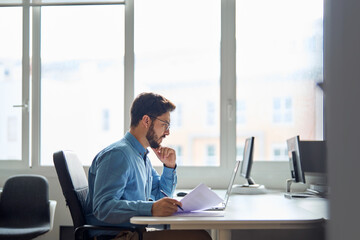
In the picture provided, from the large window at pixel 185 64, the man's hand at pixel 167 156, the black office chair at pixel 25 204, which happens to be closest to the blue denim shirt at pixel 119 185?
the man's hand at pixel 167 156

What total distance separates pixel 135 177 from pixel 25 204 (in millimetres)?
1833

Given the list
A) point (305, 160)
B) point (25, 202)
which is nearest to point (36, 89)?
point (25, 202)

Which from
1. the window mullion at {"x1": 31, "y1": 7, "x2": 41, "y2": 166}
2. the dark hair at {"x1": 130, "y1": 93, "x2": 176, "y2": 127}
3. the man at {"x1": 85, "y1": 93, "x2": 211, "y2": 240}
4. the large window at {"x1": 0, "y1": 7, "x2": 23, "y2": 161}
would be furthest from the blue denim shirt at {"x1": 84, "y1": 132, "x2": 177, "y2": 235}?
the large window at {"x1": 0, "y1": 7, "x2": 23, "y2": 161}

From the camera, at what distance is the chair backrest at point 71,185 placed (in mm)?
2094

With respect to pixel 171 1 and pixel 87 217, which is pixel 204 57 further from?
pixel 87 217

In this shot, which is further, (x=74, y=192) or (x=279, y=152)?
(x=279, y=152)

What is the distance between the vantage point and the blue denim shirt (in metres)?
1.93

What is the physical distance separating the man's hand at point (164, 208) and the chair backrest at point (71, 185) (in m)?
0.39

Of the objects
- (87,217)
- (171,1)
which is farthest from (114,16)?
(87,217)

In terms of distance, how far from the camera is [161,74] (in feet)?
13.4

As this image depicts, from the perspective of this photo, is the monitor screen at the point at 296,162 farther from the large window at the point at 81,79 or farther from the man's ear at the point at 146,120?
the large window at the point at 81,79

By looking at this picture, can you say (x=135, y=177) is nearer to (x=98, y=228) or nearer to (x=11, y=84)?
(x=98, y=228)

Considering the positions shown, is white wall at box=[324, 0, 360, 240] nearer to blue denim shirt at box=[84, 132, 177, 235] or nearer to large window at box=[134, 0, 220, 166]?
blue denim shirt at box=[84, 132, 177, 235]

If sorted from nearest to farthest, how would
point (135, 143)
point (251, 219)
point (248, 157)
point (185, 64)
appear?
point (251, 219) → point (135, 143) → point (248, 157) → point (185, 64)
